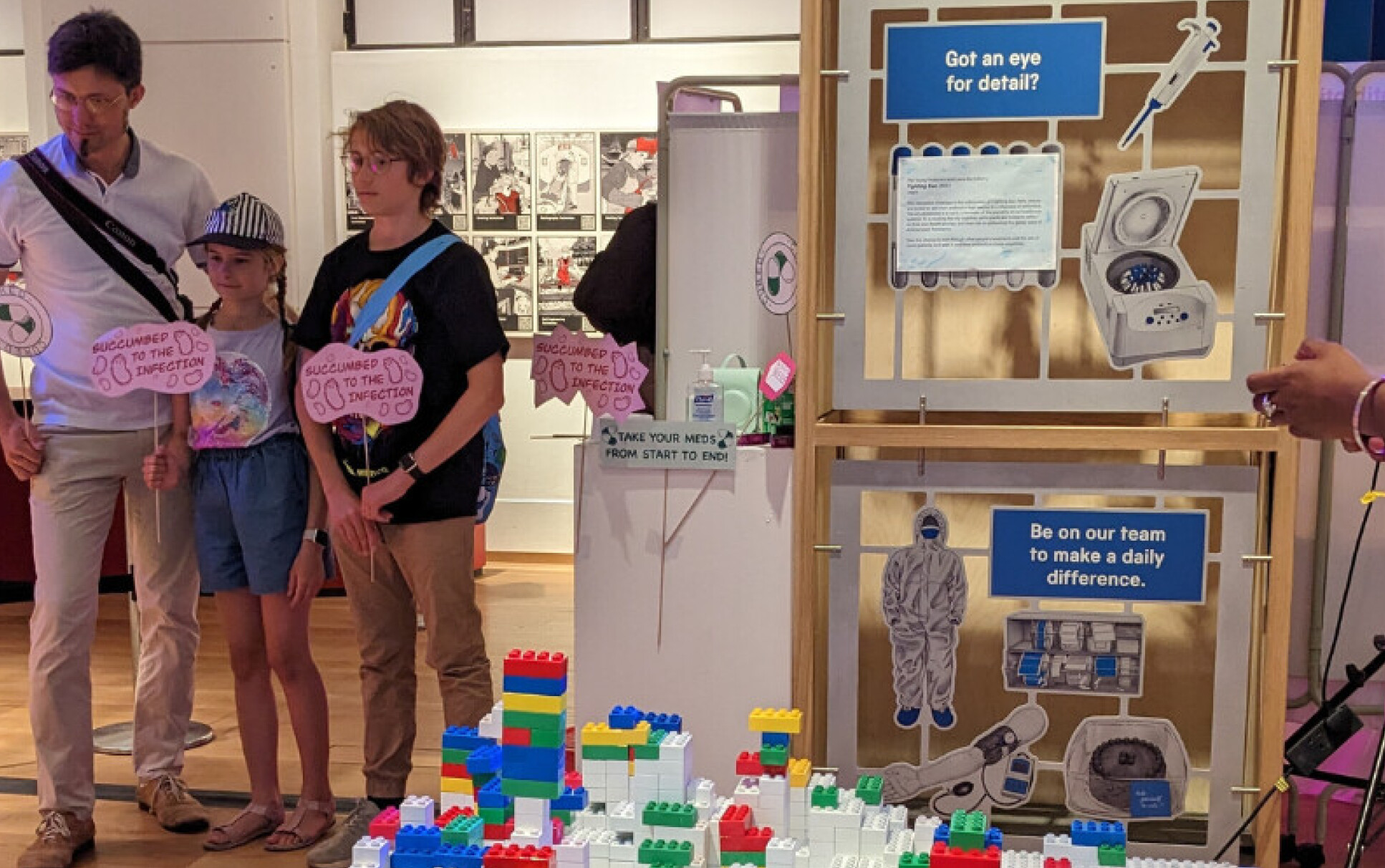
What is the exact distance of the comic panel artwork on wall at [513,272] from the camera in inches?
253

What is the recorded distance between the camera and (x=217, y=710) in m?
4.29

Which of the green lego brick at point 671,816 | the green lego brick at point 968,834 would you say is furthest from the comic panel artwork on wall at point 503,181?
the green lego brick at point 968,834

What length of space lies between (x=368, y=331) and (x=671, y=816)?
4.57ft

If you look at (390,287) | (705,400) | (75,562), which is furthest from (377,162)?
(75,562)

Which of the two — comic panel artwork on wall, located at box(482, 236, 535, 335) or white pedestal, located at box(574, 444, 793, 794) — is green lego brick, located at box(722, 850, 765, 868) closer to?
white pedestal, located at box(574, 444, 793, 794)

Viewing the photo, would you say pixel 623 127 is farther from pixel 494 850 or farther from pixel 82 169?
pixel 494 850

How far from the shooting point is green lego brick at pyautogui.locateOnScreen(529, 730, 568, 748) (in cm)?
179

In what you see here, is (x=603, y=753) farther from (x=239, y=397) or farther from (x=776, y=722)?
(x=239, y=397)

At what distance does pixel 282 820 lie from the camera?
10.5 ft

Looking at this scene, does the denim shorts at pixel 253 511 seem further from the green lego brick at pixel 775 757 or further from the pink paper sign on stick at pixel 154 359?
the green lego brick at pixel 775 757

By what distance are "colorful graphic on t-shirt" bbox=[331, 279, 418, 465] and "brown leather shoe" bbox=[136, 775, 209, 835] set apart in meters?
1.05

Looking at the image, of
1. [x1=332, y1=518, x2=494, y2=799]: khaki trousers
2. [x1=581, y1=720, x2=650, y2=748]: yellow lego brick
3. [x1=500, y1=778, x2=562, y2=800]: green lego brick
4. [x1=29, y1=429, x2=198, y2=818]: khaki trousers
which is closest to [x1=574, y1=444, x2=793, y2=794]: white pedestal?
[x1=332, y1=518, x2=494, y2=799]: khaki trousers

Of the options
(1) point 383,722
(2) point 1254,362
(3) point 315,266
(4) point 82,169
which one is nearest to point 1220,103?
(2) point 1254,362

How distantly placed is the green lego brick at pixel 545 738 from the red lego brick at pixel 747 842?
0.83 feet
